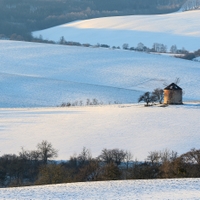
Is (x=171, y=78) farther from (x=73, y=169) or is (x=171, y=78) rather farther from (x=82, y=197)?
(x=82, y=197)

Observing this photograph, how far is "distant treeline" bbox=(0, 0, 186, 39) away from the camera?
112938 millimetres

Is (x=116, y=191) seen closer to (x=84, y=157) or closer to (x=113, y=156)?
(x=113, y=156)

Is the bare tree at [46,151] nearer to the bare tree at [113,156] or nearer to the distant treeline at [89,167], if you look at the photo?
the distant treeline at [89,167]

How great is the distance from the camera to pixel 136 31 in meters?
101

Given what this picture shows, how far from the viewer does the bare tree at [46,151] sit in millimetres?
25036

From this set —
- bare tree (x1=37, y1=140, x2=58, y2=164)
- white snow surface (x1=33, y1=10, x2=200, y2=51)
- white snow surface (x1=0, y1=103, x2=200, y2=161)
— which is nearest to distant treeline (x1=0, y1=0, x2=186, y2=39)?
white snow surface (x1=33, y1=10, x2=200, y2=51)

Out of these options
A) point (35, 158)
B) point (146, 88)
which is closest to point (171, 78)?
point (146, 88)

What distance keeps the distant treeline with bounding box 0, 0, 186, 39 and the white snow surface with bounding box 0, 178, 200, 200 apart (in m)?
82.1

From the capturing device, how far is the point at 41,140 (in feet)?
94.4

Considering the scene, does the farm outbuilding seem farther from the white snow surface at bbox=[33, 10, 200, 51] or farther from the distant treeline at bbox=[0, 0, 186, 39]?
the distant treeline at bbox=[0, 0, 186, 39]

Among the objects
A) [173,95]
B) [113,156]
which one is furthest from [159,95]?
[113,156]

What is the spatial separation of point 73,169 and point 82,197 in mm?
6017

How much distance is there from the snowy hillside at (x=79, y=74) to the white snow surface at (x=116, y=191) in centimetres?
2437

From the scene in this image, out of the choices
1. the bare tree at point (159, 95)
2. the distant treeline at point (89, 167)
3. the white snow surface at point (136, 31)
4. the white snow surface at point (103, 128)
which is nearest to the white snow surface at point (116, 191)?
the distant treeline at point (89, 167)
